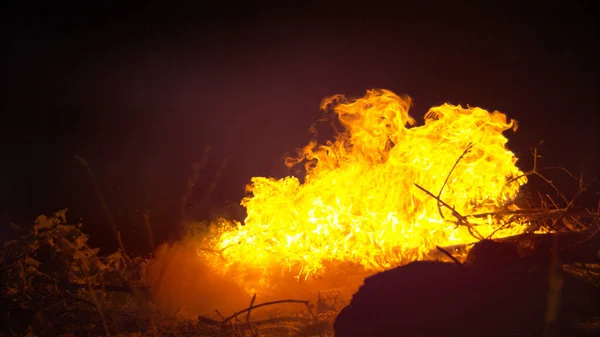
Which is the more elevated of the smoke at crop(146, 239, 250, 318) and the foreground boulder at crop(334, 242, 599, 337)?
the smoke at crop(146, 239, 250, 318)

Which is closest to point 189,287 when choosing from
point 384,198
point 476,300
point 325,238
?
point 325,238

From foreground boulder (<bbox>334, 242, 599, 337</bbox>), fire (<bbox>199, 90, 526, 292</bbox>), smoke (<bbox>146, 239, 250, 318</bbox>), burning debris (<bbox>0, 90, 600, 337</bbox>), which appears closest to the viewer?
foreground boulder (<bbox>334, 242, 599, 337</bbox>)

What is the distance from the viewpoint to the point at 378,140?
28.4 feet

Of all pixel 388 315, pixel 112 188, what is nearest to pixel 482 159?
pixel 388 315

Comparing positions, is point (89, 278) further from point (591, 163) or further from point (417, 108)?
point (591, 163)

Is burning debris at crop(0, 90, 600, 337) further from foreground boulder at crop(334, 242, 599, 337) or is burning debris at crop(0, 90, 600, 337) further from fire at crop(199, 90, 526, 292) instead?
foreground boulder at crop(334, 242, 599, 337)

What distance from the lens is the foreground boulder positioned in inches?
146

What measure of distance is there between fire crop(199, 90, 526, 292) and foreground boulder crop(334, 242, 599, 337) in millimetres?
3251

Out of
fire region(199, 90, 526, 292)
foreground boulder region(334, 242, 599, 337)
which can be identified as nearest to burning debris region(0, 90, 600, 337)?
fire region(199, 90, 526, 292)

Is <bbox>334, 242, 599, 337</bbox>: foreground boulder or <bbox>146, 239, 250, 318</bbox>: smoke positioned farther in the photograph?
<bbox>146, 239, 250, 318</bbox>: smoke

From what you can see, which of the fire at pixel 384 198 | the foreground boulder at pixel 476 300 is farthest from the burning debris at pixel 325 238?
the foreground boulder at pixel 476 300

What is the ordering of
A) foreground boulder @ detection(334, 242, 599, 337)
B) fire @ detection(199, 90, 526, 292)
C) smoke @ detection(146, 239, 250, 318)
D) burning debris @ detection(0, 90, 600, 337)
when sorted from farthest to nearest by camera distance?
fire @ detection(199, 90, 526, 292) → smoke @ detection(146, 239, 250, 318) → burning debris @ detection(0, 90, 600, 337) → foreground boulder @ detection(334, 242, 599, 337)

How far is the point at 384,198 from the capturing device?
8070 millimetres

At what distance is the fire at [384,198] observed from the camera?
767 centimetres
